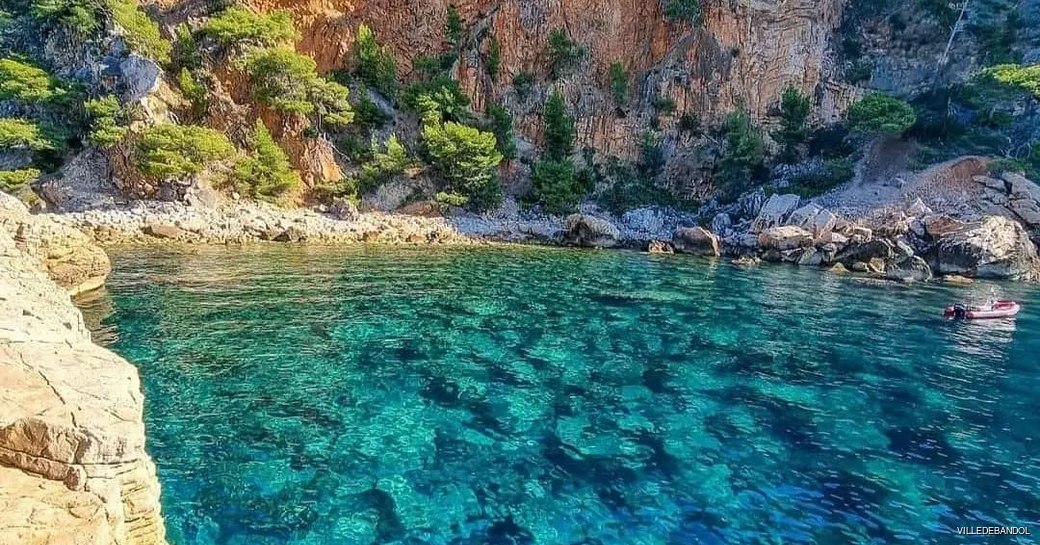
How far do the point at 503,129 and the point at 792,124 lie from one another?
67.2ft

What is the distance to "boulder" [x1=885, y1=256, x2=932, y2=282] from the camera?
78.7ft

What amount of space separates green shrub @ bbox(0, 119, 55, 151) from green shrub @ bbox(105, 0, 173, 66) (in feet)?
21.7

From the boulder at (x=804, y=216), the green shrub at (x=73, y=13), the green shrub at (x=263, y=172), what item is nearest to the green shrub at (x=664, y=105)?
the boulder at (x=804, y=216)

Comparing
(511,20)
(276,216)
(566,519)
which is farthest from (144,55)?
(566,519)

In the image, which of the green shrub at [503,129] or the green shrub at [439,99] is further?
the green shrub at [503,129]

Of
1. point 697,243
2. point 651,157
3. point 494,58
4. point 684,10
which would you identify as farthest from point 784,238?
point 494,58

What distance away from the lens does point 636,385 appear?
966 cm

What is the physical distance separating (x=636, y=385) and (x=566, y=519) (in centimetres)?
428

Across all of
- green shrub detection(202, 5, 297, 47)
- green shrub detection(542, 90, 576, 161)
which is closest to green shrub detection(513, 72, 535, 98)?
green shrub detection(542, 90, 576, 161)

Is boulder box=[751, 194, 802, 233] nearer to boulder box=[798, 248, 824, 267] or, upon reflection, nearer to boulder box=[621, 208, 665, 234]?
boulder box=[798, 248, 824, 267]

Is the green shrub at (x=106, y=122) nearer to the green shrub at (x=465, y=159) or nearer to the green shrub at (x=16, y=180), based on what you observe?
the green shrub at (x=16, y=180)

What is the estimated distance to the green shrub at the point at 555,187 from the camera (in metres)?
36.5

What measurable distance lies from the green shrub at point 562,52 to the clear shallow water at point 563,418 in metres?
29.6

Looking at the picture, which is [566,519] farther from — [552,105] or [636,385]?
[552,105]
